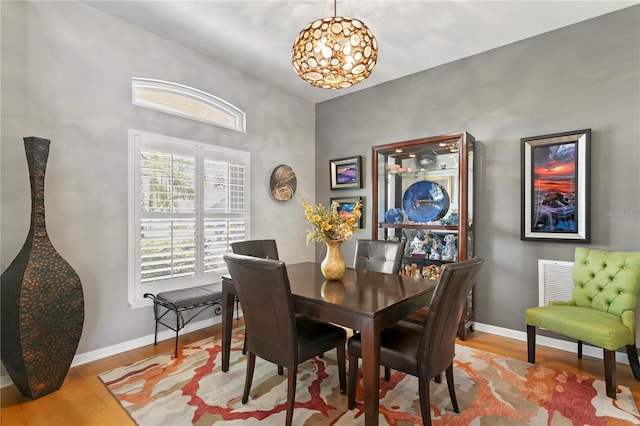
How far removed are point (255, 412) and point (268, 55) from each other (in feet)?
11.3

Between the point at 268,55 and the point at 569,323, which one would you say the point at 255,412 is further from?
the point at 268,55

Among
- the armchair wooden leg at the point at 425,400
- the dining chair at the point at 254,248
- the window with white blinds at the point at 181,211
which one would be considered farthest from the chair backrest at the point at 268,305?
the window with white blinds at the point at 181,211

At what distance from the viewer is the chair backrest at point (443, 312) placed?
1.67 m

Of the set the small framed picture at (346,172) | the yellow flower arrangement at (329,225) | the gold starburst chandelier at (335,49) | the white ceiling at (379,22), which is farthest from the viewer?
the small framed picture at (346,172)

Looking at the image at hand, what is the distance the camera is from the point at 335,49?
1.99 meters

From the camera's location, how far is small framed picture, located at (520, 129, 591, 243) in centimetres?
291

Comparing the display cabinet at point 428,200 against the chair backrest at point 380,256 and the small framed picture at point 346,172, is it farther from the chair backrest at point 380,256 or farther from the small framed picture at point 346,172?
the chair backrest at point 380,256

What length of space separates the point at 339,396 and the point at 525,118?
10.5 feet

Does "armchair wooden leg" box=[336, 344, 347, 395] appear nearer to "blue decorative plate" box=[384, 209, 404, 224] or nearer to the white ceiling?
"blue decorative plate" box=[384, 209, 404, 224]

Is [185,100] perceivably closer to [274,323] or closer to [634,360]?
[274,323]

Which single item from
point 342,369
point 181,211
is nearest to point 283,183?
point 181,211

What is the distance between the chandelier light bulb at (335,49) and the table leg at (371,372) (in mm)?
1616

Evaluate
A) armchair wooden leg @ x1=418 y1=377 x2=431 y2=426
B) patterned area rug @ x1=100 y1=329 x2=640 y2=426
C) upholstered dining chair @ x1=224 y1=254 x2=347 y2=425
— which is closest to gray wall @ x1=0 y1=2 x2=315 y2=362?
patterned area rug @ x1=100 y1=329 x2=640 y2=426

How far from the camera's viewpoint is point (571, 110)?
9.89 feet
